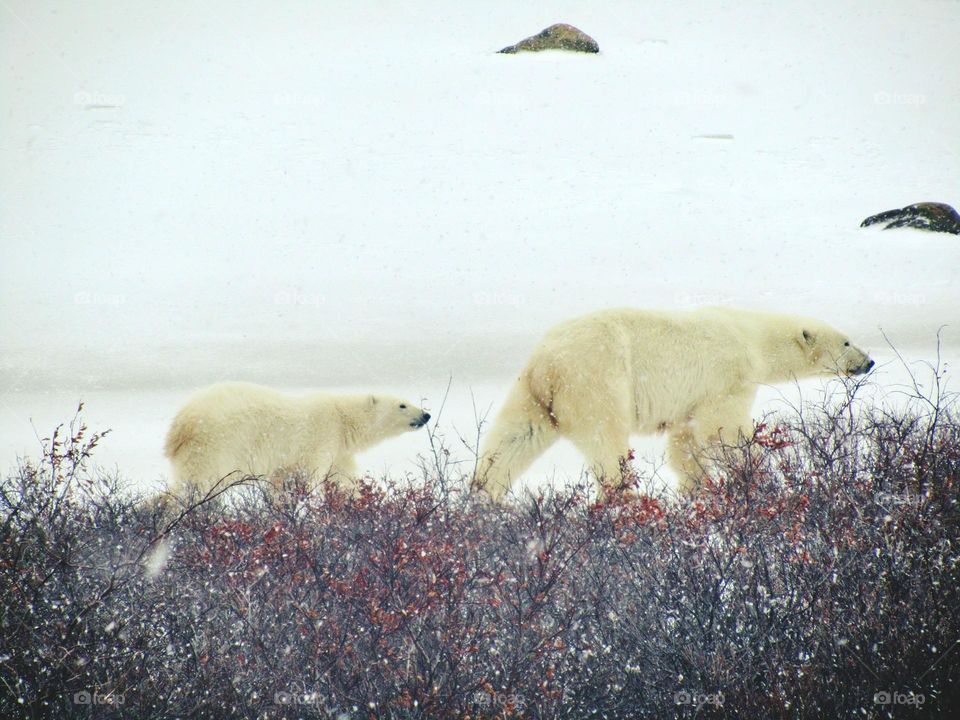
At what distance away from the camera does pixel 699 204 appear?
14.3 metres

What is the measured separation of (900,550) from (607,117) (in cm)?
1618

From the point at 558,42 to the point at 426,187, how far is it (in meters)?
8.78

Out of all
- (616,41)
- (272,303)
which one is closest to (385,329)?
(272,303)

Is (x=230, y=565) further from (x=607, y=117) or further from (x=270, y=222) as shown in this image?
(x=607, y=117)

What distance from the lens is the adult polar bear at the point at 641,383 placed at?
4.79 m

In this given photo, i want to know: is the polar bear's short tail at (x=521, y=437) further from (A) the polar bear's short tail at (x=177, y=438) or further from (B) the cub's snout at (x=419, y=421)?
(A) the polar bear's short tail at (x=177, y=438)

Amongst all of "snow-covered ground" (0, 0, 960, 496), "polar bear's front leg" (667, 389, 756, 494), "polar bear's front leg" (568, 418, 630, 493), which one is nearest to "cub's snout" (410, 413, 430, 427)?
"snow-covered ground" (0, 0, 960, 496)

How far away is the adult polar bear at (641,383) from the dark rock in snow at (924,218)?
872cm

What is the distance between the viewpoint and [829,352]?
5730 mm

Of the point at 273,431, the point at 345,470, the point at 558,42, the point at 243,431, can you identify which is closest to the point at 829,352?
the point at 345,470

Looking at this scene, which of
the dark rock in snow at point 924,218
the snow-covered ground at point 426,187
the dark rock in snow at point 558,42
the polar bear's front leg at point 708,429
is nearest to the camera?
the polar bear's front leg at point 708,429

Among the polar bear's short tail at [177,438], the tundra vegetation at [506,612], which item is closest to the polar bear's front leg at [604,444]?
the tundra vegetation at [506,612]

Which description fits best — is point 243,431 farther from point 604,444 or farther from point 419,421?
point 604,444

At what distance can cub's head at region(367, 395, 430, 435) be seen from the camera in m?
5.62
